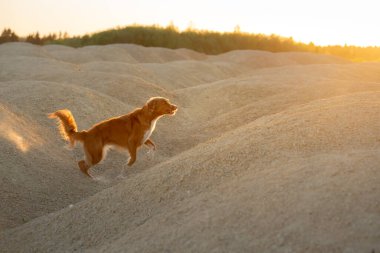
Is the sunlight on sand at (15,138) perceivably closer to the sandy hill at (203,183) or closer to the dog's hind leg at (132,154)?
the sandy hill at (203,183)

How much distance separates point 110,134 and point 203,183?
8.23ft

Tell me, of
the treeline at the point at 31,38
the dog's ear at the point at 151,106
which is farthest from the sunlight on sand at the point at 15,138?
the treeline at the point at 31,38

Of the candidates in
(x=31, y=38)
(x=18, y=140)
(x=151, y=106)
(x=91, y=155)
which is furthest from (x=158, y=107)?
(x=31, y=38)

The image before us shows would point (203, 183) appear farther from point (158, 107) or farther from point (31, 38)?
point (31, 38)

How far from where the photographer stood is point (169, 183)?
207 inches

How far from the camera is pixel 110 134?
7.05 m

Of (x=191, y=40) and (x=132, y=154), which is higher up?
(x=191, y=40)

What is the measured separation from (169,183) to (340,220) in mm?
2253

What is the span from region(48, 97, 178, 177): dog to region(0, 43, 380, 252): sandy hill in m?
0.31

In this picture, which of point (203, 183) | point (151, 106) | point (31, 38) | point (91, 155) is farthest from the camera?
→ point (31, 38)

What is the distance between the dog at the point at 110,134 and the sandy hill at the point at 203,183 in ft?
1.02

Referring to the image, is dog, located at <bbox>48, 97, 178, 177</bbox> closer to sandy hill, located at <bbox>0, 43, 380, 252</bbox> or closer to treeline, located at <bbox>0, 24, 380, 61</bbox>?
sandy hill, located at <bbox>0, 43, 380, 252</bbox>

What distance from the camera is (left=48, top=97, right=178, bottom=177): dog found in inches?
275

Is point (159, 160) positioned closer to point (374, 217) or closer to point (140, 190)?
point (140, 190)
